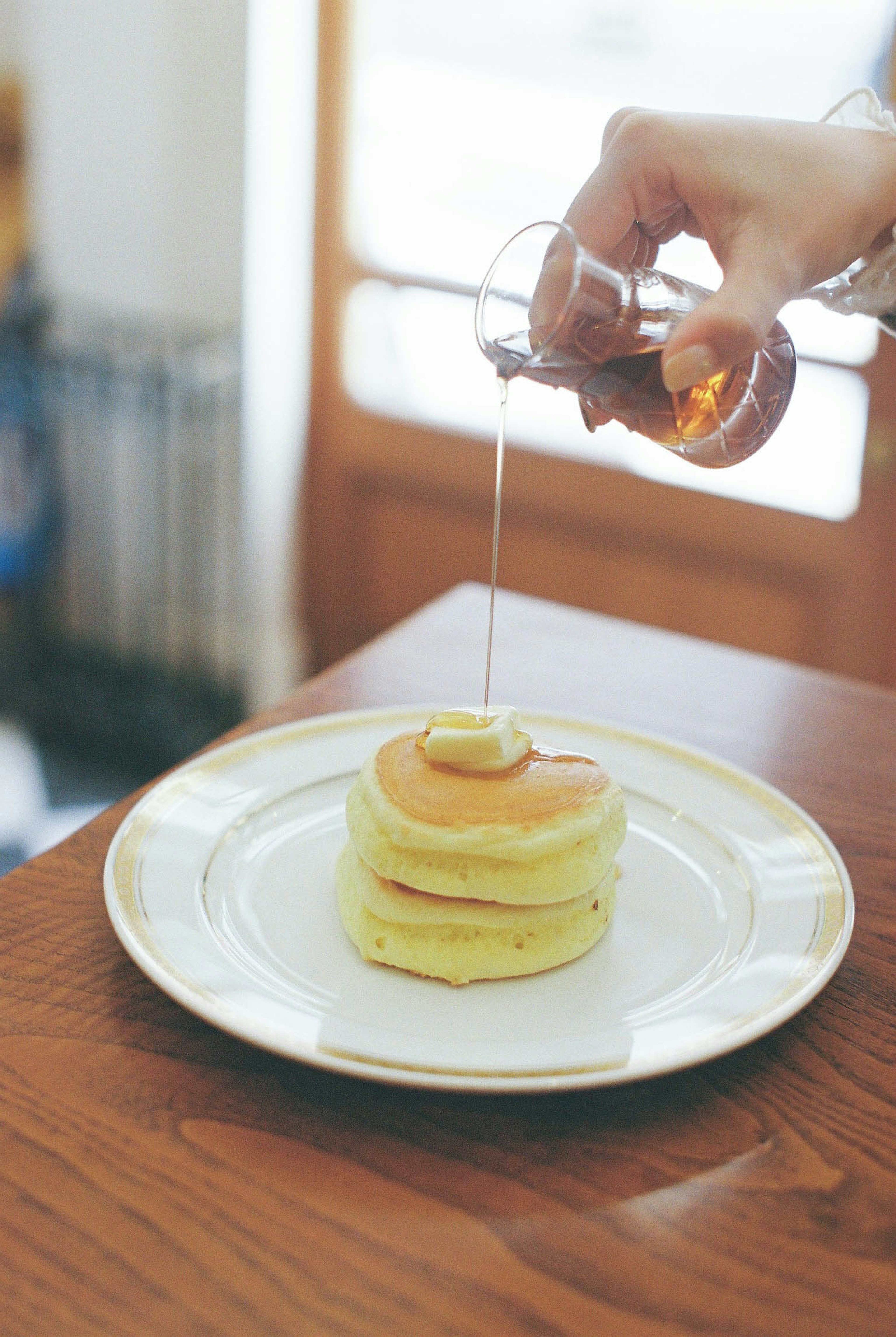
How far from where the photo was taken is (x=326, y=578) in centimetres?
317

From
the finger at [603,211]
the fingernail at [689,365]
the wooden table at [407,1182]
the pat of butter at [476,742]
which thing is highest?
the finger at [603,211]

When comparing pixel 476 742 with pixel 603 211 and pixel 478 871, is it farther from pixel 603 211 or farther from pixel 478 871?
pixel 603 211

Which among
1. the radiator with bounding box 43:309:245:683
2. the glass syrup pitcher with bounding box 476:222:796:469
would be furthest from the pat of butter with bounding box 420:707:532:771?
the radiator with bounding box 43:309:245:683

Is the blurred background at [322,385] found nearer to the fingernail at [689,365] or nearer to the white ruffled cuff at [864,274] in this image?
the white ruffled cuff at [864,274]

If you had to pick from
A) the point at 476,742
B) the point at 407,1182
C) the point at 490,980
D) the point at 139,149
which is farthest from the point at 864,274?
the point at 139,149

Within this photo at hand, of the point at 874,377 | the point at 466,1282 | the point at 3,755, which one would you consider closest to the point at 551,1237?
the point at 466,1282

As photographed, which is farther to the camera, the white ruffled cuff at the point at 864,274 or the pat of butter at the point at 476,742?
the white ruffled cuff at the point at 864,274

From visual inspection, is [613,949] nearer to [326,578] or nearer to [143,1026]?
[143,1026]

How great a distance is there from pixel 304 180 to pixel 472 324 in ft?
1.62

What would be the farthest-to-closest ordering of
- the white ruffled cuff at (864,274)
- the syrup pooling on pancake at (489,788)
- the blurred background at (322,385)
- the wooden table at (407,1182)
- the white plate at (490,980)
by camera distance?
the blurred background at (322,385) → the white ruffled cuff at (864,274) → the syrup pooling on pancake at (489,788) → the white plate at (490,980) → the wooden table at (407,1182)

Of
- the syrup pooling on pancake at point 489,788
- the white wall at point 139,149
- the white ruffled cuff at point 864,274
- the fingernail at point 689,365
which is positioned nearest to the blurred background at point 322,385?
the white wall at point 139,149

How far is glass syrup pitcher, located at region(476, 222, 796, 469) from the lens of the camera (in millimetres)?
877

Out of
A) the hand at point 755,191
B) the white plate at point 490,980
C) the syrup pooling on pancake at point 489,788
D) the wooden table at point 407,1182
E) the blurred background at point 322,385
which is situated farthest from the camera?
the blurred background at point 322,385

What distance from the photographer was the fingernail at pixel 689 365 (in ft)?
2.92
